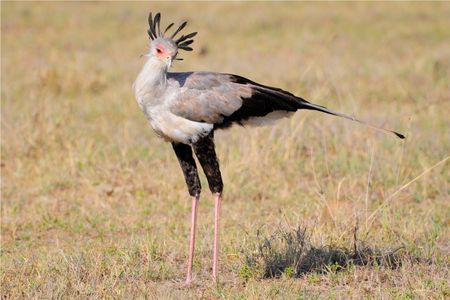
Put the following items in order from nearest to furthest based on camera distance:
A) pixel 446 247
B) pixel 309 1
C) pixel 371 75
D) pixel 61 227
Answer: pixel 446 247 → pixel 61 227 → pixel 371 75 → pixel 309 1

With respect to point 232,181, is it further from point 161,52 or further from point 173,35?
point 161,52

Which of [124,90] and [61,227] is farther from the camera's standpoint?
[124,90]

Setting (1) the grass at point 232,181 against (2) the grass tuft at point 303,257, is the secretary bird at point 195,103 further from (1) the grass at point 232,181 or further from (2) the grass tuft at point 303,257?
(1) the grass at point 232,181

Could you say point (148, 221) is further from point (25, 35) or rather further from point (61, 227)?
point (25, 35)

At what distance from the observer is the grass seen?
4422 millimetres

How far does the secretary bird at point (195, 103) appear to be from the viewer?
164 inches

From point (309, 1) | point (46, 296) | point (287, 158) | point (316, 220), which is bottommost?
point (46, 296)

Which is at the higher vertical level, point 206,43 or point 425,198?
point 206,43

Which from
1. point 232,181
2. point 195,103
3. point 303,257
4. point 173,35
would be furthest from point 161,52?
point 232,181

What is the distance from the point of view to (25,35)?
13484 mm

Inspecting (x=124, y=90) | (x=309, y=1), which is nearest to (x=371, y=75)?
(x=124, y=90)

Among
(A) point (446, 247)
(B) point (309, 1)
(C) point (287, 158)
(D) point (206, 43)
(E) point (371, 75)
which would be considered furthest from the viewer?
(B) point (309, 1)

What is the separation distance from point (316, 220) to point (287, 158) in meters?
1.70

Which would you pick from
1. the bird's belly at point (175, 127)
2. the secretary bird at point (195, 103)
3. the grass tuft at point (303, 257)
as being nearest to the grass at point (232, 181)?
the grass tuft at point (303, 257)
